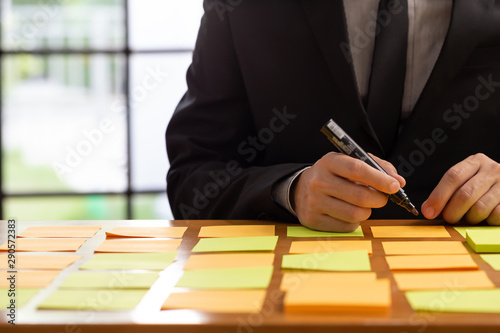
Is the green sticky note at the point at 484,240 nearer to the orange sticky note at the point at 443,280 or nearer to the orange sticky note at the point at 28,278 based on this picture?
the orange sticky note at the point at 443,280

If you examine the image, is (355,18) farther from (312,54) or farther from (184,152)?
(184,152)

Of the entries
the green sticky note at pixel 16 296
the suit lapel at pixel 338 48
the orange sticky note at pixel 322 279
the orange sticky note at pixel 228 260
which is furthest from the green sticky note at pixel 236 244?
the suit lapel at pixel 338 48

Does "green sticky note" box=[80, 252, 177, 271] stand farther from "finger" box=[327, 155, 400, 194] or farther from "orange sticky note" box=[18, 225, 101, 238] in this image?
"finger" box=[327, 155, 400, 194]

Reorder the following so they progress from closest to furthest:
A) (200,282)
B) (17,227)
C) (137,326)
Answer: (137,326) < (200,282) < (17,227)

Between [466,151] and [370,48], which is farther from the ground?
[370,48]

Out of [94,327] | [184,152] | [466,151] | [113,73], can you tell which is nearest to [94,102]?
[113,73]

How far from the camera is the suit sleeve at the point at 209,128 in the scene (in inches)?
58.7

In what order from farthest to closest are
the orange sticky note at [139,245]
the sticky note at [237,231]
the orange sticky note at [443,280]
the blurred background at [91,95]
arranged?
the blurred background at [91,95], the sticky note at [237,231], the orange sticky note at [139,245], the orange sticky note at [443,280]

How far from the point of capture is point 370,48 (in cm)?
155

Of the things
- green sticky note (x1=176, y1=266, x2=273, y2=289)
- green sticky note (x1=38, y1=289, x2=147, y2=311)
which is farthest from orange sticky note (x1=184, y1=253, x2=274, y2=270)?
green sticky note (x1=38, y1=289, x2=147, y2=311)

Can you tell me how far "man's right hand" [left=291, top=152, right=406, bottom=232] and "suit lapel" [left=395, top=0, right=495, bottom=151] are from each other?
0.38 m

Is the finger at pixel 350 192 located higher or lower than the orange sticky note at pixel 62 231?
higher

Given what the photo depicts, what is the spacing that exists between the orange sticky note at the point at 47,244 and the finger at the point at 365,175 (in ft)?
1.59

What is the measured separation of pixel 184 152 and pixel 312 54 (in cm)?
41
